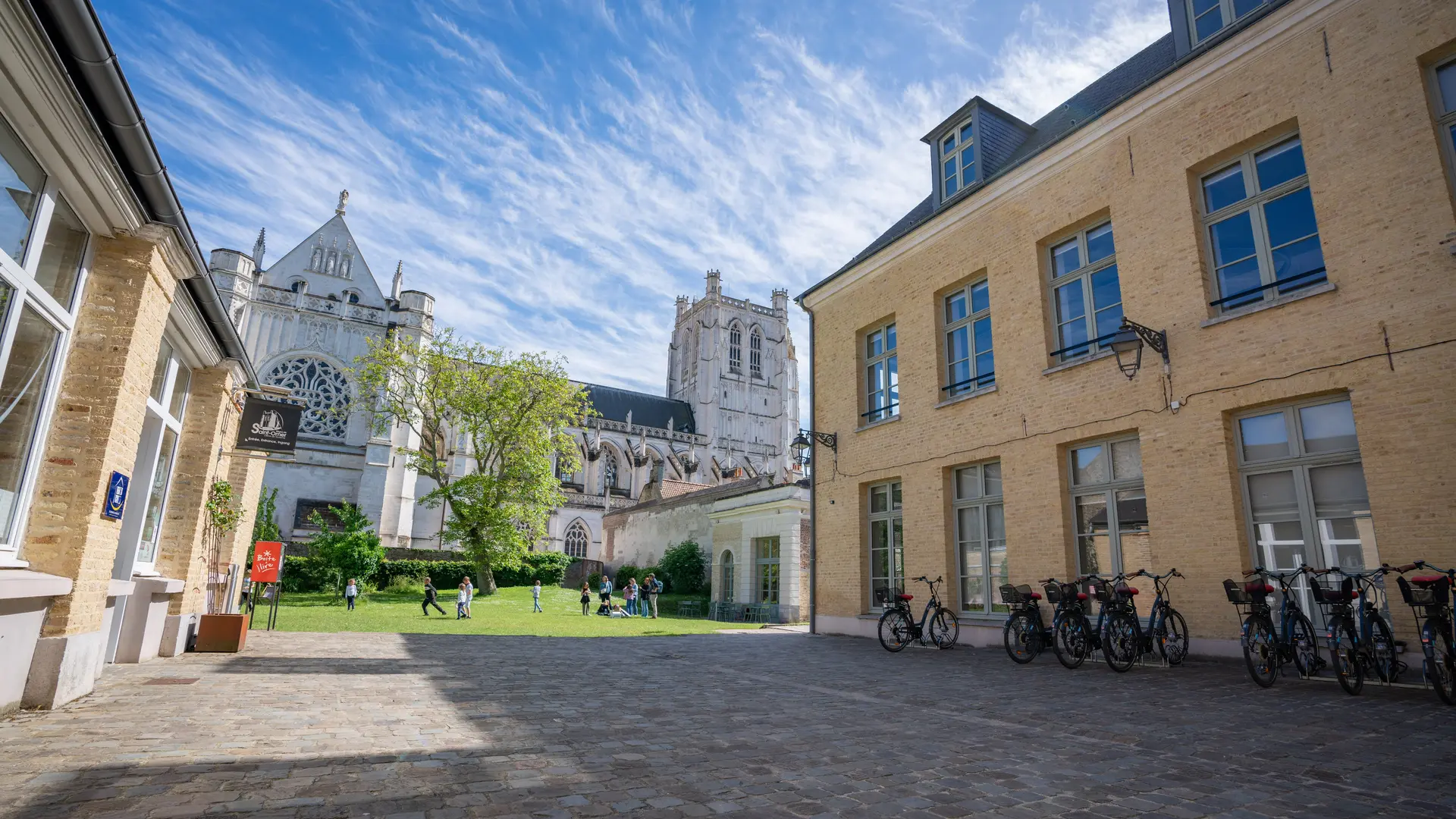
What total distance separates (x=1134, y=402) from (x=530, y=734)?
25.4 ft

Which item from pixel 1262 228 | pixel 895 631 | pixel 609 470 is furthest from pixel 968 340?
pixel 609 470

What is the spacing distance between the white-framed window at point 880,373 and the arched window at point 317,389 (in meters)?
33.1

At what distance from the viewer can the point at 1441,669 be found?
16.5ft

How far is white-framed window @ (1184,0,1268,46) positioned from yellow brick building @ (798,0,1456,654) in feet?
0.11

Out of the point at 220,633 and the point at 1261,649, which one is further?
the point at 220,633

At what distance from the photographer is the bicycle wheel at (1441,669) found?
191 inches

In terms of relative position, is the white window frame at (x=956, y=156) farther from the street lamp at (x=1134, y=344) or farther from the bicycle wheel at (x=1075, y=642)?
the bicycle wheel at (x=1075, y=642)

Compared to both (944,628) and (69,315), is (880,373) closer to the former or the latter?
(944,628)

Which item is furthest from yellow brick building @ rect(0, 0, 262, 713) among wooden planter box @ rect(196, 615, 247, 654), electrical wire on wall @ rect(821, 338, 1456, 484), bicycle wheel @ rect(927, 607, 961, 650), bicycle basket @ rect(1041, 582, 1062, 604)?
electrical wire on wall @ rect(821, 338, 1456, 484)

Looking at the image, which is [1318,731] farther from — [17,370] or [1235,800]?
[17,370]

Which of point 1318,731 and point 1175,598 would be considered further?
point 1175,598

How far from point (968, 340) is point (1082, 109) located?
4.20 meters

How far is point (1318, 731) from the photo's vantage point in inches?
166

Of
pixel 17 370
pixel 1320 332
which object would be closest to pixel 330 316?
pixel 17 370
